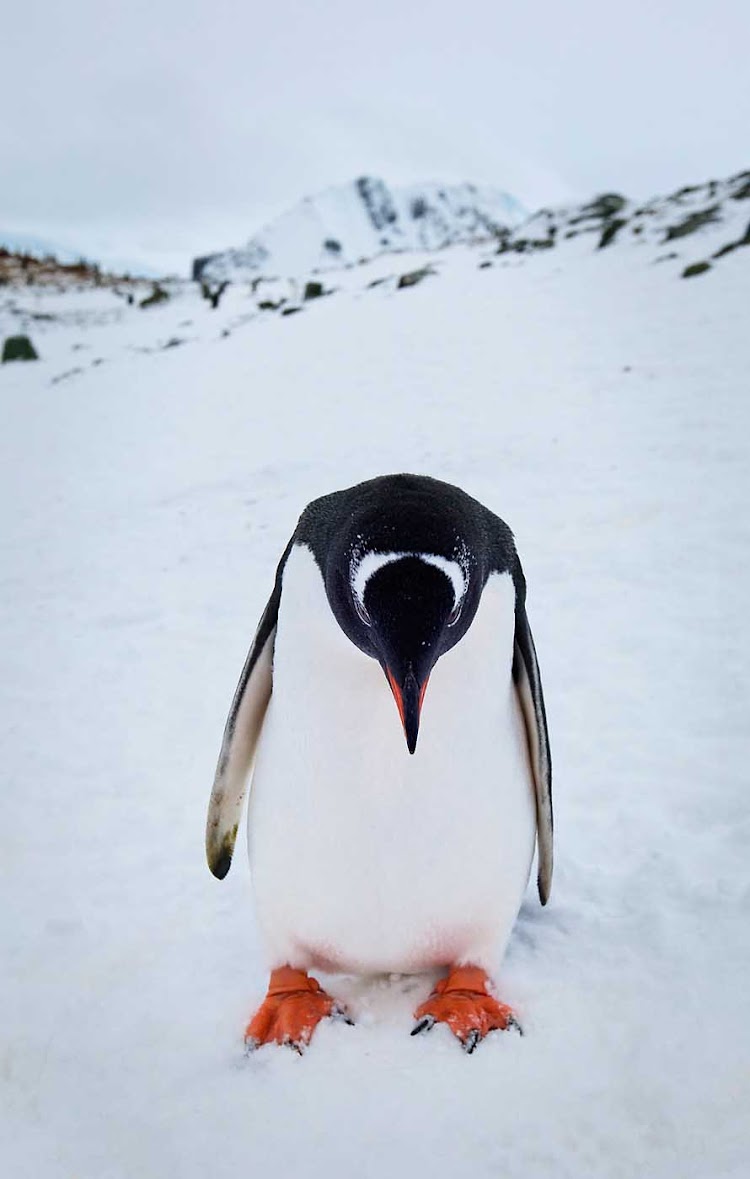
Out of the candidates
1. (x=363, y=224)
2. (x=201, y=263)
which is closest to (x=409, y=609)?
(x=201, y=263)

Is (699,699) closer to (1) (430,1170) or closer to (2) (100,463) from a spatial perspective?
(1) (430,1170)

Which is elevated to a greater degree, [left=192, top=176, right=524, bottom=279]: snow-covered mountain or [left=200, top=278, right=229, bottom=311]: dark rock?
[left=192, top=176, right=524, bottom=279]: snow-covered mountain

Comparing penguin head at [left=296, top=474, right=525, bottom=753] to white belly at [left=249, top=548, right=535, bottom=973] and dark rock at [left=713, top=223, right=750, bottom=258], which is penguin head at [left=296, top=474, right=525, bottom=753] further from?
dark rock at [left=713, top=223, right=750, bottom=258]

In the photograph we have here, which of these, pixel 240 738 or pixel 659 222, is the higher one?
pixel 659 222

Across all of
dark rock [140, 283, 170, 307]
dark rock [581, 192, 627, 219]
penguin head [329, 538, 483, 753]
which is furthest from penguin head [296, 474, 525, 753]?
dark rock [581, 192, 627, 219]

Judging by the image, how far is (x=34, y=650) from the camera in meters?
3.74

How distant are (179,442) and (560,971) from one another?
6.96 meters

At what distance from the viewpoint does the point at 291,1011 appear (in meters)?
1.58

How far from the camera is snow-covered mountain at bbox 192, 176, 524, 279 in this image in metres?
57.3

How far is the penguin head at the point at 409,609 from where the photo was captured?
1.17 m

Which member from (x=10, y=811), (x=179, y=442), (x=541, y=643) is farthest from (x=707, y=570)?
(x=179, y=442)

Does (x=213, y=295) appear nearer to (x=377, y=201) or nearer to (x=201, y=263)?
(x=201, y=263)

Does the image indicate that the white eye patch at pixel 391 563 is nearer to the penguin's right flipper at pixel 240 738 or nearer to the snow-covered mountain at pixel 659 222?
the penguin's right flipper at pixel 240 738

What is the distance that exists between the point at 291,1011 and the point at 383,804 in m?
0.52
